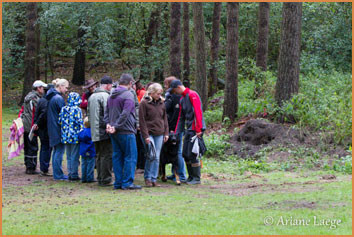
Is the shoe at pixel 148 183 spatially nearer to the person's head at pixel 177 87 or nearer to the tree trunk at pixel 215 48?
the person's head at pixel 177 87

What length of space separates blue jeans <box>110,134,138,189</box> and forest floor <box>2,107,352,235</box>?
1.01 feet

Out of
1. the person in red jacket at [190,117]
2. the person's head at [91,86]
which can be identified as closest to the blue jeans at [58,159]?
the person's head at [91,86]

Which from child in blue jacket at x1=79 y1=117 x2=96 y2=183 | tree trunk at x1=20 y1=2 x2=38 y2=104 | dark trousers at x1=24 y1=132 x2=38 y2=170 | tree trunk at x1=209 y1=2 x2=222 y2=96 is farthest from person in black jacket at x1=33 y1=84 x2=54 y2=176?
tree trunk at x1=20 y1=2 x2=38 y2=104

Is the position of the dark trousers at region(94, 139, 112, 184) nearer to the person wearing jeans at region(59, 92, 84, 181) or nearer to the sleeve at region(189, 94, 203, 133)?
the person wearing jeans at region(59, 92, 84, 181)

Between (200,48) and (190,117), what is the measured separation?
1258 centimetres

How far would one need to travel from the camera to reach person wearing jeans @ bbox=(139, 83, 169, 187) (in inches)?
410

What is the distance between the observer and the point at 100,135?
411 inches

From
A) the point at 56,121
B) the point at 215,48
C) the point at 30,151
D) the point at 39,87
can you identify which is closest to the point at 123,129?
the point at 56,121

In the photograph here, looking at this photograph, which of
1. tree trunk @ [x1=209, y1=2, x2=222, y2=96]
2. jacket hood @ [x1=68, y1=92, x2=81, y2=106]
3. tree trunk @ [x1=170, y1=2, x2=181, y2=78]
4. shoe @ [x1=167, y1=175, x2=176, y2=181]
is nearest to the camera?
jacket hood @ [x1=68, y1=92, x2=81, y2=106]

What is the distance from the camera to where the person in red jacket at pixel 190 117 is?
34.7 ft

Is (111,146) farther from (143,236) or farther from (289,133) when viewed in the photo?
(289,133)

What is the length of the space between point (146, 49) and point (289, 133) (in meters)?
17.7

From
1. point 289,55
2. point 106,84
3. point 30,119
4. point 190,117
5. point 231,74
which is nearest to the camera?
point 190,117

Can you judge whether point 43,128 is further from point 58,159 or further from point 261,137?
point 261,137
